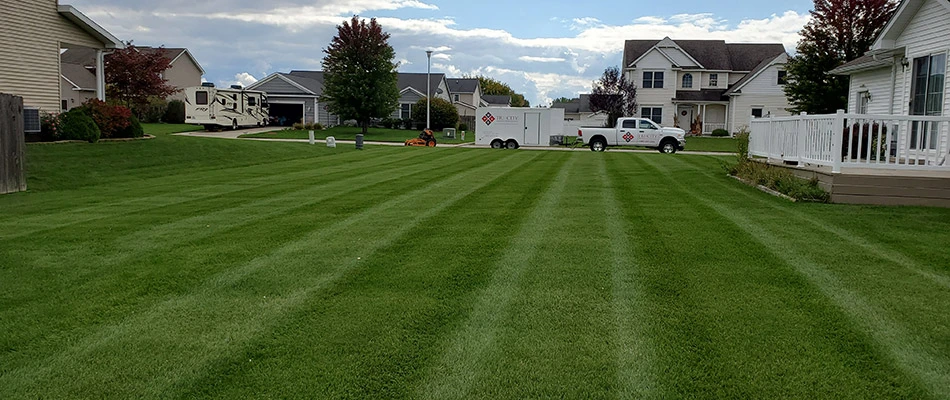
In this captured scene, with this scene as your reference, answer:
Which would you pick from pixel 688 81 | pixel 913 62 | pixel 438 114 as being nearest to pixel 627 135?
pixel 913 62

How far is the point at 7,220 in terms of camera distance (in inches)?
322

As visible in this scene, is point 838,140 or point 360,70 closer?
point 838,140

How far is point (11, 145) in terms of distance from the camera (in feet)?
37.6

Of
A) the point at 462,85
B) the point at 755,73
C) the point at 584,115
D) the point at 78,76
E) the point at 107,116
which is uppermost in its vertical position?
the point at 462,85

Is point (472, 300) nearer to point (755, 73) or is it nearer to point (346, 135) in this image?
point (346, 135)

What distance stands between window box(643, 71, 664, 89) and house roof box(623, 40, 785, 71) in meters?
1.90

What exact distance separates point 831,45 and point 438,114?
98.8 ft

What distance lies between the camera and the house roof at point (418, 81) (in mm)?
57972

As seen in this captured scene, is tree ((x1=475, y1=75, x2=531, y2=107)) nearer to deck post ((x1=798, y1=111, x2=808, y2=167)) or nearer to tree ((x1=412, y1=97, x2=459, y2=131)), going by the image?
tree ((x1=412, y1=97, x2=459, y2=131))

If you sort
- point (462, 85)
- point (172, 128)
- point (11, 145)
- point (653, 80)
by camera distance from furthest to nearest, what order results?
point (462, 85), point (653, 80), point (172, 128), point (11, 145)

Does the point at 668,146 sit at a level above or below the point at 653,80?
below

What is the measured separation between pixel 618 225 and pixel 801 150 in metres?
5.34

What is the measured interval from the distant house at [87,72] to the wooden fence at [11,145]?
1273 inches

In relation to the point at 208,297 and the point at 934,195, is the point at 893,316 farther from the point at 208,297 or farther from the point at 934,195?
the point at 934,195
